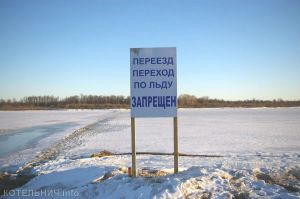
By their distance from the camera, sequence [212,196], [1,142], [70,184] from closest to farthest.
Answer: [212,196], [70,184], [1,142]

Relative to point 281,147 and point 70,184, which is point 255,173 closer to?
point 70,184

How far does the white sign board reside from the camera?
5.82m

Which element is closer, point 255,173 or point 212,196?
point 212,196

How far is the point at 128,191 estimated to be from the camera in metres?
5.00

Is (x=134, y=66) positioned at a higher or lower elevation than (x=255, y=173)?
higher

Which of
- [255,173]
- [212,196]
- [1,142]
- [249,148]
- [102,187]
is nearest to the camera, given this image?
[212,196]

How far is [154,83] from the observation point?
5.82 meters

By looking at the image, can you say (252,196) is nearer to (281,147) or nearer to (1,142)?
(281,147)

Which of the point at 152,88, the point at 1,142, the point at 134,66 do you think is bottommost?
the point at 1,142

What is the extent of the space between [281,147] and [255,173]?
531 cm

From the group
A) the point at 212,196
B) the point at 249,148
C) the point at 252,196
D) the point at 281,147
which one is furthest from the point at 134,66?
the point at 281,147

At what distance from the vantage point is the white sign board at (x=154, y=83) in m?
5.82

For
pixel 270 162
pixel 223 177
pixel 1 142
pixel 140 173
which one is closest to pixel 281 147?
pixel 270 162

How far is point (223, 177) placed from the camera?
578 centimetres
